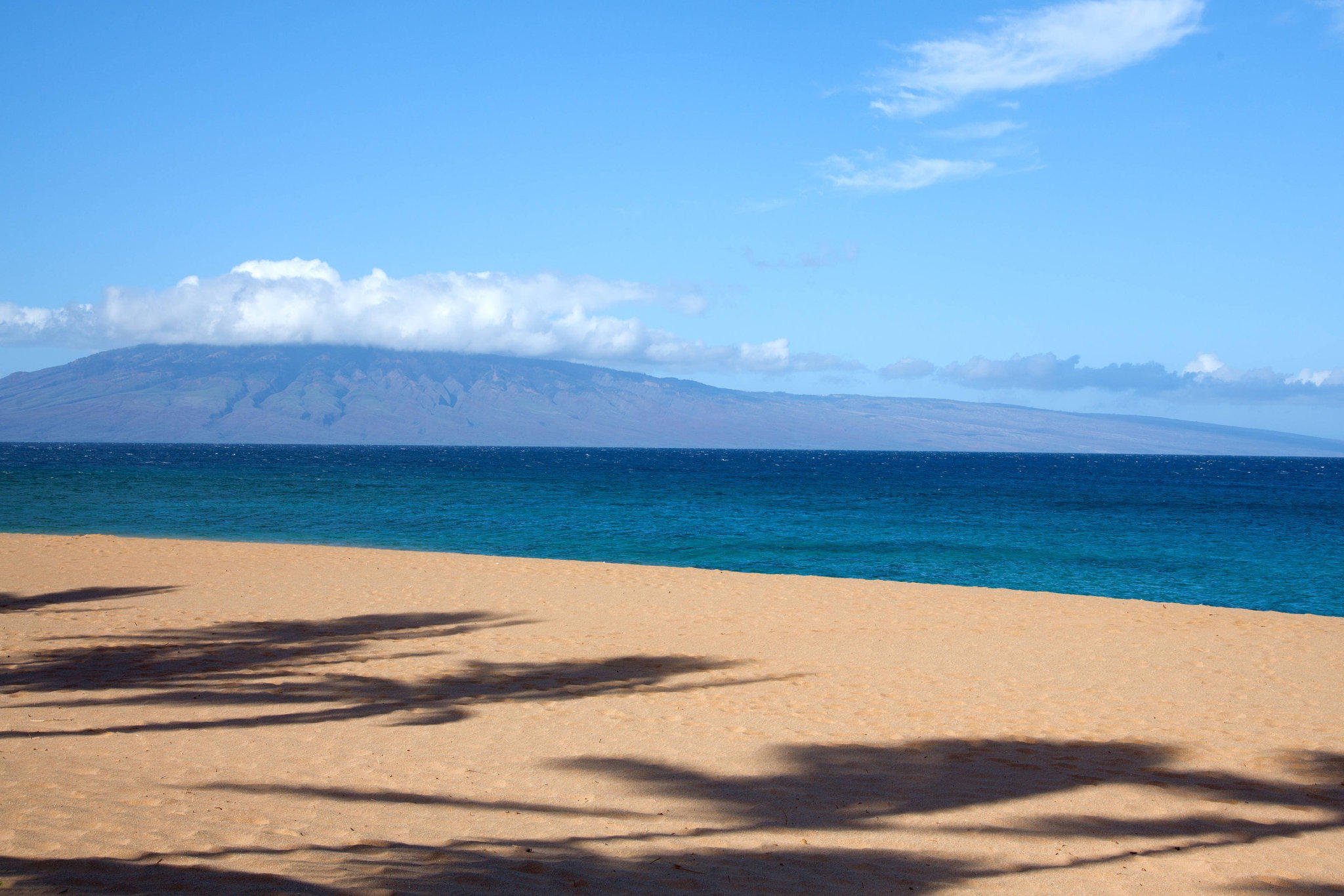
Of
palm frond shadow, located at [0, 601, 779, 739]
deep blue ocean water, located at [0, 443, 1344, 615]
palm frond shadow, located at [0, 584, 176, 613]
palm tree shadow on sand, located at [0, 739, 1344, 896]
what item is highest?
palm tree shadow on sand, located at [0, 739, 1344, 896]

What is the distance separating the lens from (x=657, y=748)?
7184 millimetres

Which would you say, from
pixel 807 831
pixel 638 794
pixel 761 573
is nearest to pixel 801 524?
pixel 761 573

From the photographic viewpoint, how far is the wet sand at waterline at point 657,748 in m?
4.82

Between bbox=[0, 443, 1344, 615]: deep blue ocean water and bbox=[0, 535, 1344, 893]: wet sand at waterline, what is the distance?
8900 mm

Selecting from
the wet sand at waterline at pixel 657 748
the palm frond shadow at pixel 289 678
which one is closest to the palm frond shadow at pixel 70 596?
the wet sand at waterline at pixel 657 748

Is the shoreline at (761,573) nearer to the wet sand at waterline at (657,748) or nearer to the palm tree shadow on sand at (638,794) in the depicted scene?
the wet sand at waterline at (657,748)

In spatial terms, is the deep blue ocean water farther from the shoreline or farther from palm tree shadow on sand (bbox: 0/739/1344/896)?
palm tree shadow on sand (bbox: 0/739/1344/896)

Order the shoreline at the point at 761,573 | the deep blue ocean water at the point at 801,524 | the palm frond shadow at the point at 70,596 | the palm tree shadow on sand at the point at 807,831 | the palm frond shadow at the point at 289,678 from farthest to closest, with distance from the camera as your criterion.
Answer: the deep blue ocean water at the point at 801,524
the shoreline at the point at 761,573
the palm frond shadow at the point at 70,596
the palm frond shadow at the point at 289,678
the palm tree shadow on sand at the point at 807,831

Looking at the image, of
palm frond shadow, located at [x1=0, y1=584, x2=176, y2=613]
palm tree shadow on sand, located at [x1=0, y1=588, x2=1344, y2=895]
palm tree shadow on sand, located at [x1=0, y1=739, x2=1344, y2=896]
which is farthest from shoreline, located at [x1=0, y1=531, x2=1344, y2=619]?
palm tree shadow on sand, located at [x1=0, y1=739, x2=1344, y2=896]

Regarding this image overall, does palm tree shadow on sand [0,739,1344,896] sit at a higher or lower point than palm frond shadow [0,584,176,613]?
higher

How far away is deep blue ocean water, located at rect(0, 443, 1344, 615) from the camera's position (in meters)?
22.9

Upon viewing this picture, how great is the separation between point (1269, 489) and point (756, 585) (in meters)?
65.9

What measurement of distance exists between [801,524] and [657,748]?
2720 cm

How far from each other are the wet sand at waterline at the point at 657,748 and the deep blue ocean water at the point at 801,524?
29.2ft
